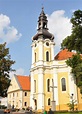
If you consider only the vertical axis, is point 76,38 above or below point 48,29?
below

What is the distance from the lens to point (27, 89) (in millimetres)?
67000

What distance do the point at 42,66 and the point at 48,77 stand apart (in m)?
2.88

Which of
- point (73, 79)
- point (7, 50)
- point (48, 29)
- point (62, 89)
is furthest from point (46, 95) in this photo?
point (7, 50)

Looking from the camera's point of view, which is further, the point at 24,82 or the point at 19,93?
the point at 24,82

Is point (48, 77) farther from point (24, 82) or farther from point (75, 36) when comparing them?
point (75, 36)

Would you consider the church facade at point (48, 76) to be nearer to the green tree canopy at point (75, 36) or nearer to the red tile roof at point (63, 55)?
the red tile roof at point (63, 55)

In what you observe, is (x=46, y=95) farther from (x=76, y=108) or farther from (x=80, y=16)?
(x=80, y=16)

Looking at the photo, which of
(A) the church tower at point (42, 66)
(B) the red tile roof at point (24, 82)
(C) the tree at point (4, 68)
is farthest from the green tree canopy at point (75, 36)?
(B) the red tile roof at point (24, 82)

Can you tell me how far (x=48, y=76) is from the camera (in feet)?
171

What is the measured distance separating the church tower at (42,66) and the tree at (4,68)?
23181 millimetres

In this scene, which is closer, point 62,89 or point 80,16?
point 80,16

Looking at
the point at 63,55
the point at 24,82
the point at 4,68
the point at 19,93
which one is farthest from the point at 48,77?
the point at 4,68

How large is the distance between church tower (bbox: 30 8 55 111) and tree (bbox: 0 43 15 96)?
76.1 ft

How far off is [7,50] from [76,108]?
78.1 feet
